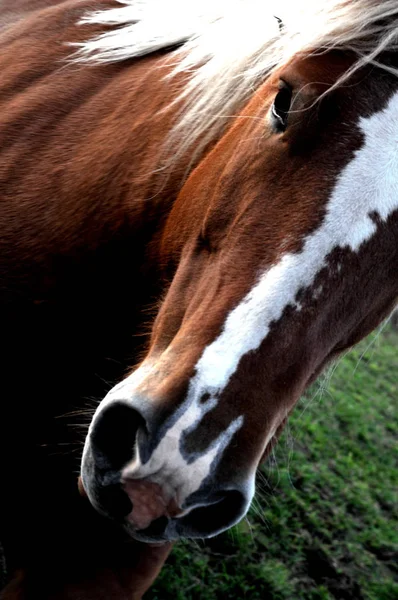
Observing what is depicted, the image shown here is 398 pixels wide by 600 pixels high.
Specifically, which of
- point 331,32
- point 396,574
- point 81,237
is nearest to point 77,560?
point 81,237

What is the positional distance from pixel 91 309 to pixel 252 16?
0.94m

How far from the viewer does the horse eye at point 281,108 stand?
1.73 meters

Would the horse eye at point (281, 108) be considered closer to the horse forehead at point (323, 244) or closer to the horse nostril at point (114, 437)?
the horse forehead at point (323, 244)

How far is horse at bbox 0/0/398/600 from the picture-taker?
148 cm

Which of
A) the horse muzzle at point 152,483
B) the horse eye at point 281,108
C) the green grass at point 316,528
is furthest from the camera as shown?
the green grass at point 316,528

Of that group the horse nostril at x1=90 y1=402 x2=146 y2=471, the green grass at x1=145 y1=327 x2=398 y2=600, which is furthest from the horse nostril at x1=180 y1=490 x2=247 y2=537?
the green grass at x1=145 y1=327 x2=398 y2=600

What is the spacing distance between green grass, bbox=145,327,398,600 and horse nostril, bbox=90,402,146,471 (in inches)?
46.0

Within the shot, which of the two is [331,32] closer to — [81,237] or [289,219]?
[289,219]

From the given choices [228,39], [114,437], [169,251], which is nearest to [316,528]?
[169,251]

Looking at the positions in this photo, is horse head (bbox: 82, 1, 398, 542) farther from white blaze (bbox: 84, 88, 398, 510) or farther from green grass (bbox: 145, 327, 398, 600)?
green grass (bbox: 145, 327, 398, 600)

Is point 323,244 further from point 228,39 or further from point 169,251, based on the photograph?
point 228,39

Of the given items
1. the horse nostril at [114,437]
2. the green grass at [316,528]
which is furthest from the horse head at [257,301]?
the green grass at [316,528]

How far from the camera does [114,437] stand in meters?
1.49

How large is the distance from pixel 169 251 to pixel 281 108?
18.5 inches
